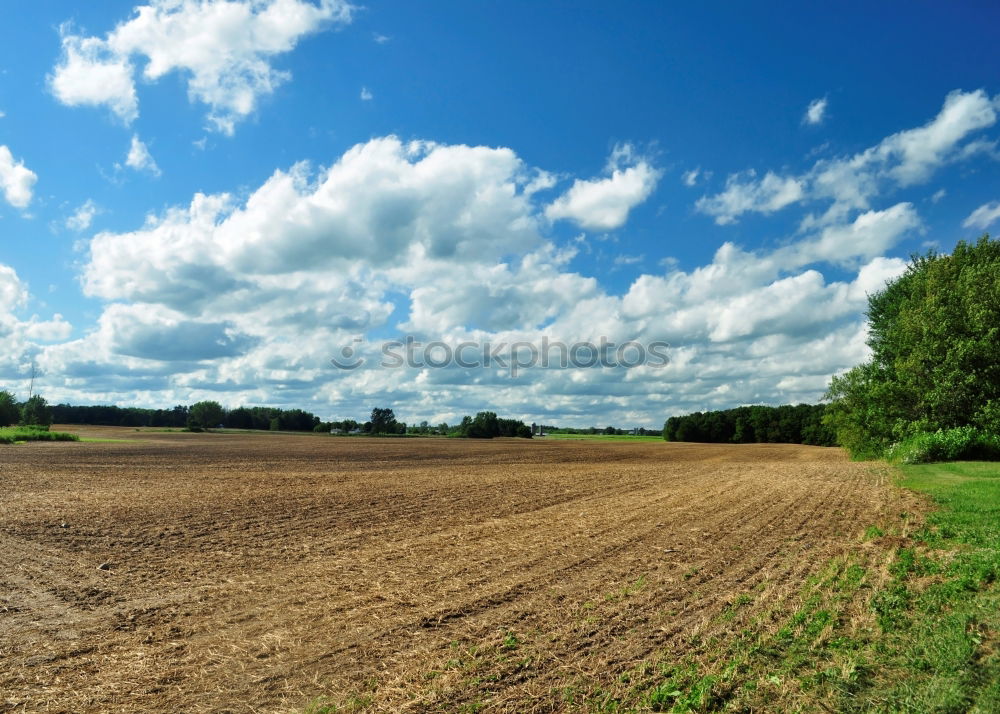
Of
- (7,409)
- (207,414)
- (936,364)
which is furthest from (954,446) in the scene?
(207,414)

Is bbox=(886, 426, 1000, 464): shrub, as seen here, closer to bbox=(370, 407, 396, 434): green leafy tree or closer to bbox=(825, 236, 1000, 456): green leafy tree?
bbox=(825, 236, 1000, 456): green leafy tree

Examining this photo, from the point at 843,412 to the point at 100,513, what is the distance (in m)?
46.4

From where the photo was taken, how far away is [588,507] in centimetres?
1847

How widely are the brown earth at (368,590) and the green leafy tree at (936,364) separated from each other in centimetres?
2171

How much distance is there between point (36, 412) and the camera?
97.2 metres

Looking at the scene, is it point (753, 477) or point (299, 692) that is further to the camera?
point (753, 477)

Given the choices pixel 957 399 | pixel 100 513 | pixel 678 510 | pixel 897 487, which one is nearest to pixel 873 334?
pixel 957 399

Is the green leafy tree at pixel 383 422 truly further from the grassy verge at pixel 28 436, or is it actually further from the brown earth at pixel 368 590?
the brown earth at pixel 368 590

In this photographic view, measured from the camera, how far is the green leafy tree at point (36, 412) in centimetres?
9519

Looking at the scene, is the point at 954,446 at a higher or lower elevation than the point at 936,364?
lower

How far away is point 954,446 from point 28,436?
269ft

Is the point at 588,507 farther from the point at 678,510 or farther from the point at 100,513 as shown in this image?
the point at 100,513

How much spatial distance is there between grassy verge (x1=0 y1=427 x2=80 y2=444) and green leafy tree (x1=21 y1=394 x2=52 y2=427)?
32.0 metres

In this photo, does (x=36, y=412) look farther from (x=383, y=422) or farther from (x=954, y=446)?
(x=954, y=446)
